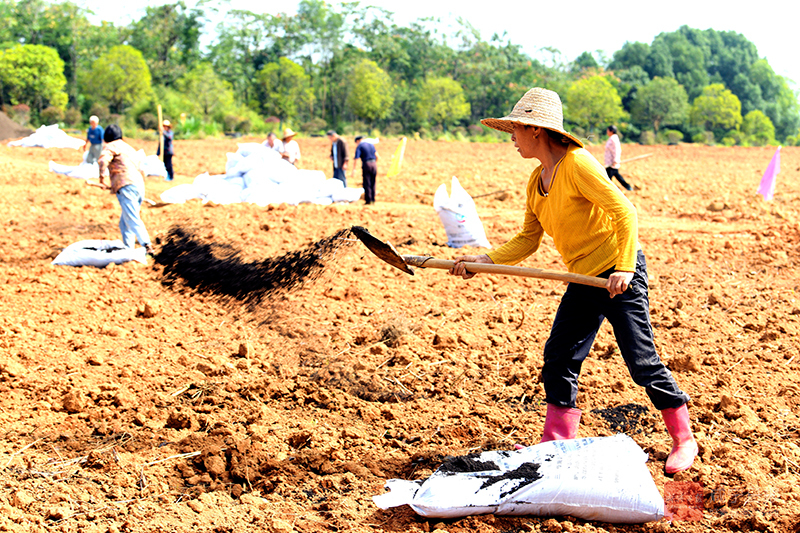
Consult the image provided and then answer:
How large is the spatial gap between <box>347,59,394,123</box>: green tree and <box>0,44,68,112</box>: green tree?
42.9 feet

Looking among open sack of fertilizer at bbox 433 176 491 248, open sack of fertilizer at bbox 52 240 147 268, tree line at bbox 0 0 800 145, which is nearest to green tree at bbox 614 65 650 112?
tree line at bbox 0 0 800 145

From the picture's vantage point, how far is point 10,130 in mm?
21016

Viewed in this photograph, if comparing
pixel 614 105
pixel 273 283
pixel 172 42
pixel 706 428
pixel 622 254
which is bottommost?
pixel 706 428

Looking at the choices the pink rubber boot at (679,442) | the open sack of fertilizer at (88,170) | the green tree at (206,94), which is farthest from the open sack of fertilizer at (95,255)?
the green tree at (206,94)

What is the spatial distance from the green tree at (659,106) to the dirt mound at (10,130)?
34.6 m

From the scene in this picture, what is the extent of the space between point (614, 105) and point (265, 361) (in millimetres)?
34922

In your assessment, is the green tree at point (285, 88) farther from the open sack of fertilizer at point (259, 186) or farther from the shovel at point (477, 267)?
the shovel at point (477, 267)

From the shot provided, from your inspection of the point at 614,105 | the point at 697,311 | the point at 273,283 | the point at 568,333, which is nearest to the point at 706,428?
the point at 568,333

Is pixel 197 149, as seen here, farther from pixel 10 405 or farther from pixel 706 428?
pixel 706 428

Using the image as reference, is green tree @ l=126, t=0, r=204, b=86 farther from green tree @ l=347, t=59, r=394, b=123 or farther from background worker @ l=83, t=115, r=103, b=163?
background worker @ l=83, t=115, r=103, b=163

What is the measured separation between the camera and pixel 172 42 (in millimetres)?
38031

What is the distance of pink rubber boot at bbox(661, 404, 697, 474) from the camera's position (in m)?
2.80

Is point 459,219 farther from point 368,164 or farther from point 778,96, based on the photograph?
point 778,96

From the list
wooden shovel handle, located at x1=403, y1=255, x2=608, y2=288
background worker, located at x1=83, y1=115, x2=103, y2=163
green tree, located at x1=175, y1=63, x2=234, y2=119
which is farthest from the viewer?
green tree, located at x1=175, y1=63, x2=234, y2=119
